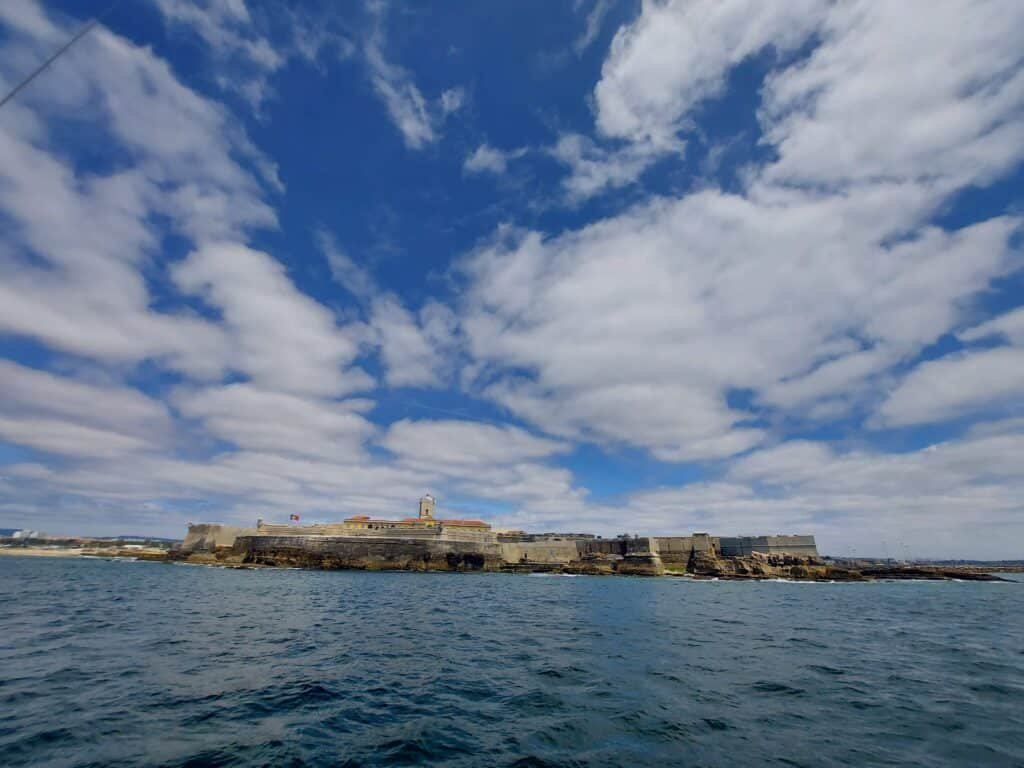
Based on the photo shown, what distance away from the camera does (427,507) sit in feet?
397

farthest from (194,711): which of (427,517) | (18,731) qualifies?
(427,517)

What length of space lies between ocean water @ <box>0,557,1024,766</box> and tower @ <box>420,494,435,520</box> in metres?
98.0

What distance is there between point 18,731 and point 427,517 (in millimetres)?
114073

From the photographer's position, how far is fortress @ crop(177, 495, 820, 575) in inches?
3083

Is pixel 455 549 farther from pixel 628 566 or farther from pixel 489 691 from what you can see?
pixel 489 691

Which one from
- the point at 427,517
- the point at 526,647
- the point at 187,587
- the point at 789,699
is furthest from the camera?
the point at 427,517

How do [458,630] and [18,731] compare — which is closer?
[18,731]

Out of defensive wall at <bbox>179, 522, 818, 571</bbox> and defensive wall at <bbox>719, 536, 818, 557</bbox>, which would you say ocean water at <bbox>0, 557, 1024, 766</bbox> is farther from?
defensive wall at <bbox>719, 536, 818, 557</bbox>

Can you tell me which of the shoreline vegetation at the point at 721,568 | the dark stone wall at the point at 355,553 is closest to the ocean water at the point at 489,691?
the dark stone wall at the point at 355,553

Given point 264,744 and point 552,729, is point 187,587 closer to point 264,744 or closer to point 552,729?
point 264,744

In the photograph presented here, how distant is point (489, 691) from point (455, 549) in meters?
74.6

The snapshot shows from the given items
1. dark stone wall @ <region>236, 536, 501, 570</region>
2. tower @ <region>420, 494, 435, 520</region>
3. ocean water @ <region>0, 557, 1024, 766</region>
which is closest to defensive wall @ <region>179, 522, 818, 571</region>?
dark stone wall @ <region>236, 536, 501, 570</region>

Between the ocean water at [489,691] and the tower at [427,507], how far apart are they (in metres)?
98.0

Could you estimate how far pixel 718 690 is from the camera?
40.7 ft
